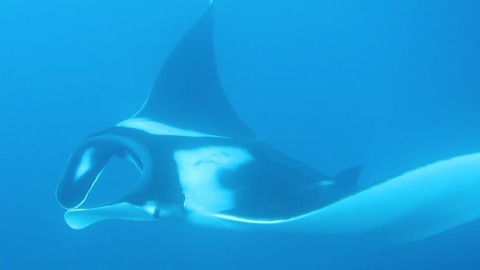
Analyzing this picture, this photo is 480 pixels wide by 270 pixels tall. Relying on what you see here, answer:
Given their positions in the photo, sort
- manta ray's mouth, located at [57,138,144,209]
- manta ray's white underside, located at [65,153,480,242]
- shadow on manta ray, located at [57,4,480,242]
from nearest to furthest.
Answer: manta ray's white underside, located at [65,153,480,242] → shadow on manta ray, located at [57,4,480,242] → manta ray's mouth, located at [57,138,144,209]

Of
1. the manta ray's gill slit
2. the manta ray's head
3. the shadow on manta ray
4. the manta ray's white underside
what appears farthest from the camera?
the manta ray's gill slit

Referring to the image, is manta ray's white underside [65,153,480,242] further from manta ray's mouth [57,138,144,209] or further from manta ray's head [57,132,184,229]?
manta ray's mouth [57,138,144,209]

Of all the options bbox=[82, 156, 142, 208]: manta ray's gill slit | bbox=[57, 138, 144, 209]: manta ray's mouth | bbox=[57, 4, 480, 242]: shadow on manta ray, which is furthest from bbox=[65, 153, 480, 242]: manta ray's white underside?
bbox=[82, 156, 142, 208]: manta ray's gill slit

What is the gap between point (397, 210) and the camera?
204 cm

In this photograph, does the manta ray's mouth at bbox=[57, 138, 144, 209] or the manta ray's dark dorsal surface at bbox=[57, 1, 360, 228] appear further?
the manta ray's mouth at bbox=[57, 138, 144, 209]

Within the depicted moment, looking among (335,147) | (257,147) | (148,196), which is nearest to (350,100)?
(335,147)

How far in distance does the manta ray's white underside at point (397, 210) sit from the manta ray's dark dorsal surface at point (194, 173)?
0.01 m

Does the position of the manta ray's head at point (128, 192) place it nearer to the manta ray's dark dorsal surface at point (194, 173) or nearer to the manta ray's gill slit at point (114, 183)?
the manta ray's dark dorsal surface at point (194, 173)

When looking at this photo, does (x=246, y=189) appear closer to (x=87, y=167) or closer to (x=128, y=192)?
(x=128, y=192)

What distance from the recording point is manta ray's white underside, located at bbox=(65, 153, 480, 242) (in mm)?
1798

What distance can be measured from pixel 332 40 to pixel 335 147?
246cm

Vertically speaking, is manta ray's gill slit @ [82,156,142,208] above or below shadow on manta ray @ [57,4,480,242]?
above

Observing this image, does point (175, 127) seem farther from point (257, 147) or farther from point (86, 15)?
point (86, 15)

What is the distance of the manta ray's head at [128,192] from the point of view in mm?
2084
